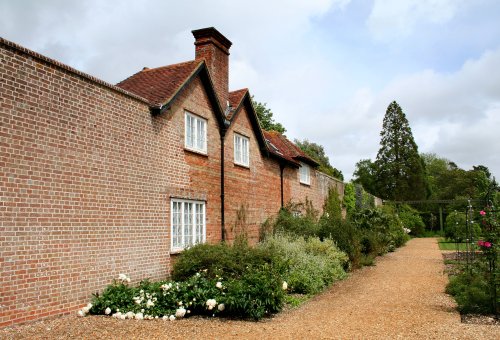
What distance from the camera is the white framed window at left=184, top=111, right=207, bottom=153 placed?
1289cm

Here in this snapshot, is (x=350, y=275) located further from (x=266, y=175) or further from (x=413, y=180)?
(x=413, y=180)

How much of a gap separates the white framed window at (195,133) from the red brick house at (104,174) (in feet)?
0.12

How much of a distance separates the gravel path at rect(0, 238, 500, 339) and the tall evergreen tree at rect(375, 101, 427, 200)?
127 ft

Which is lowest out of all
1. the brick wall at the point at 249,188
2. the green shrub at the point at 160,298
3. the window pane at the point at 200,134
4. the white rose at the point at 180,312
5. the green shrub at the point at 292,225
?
the white rose at the point at 180,312

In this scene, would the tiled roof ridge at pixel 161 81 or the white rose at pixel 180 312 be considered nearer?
the white rose at pixel 180 312

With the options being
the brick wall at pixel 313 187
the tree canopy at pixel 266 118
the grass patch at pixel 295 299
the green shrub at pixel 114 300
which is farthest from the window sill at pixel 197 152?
the tree canopy at pixel 266 118

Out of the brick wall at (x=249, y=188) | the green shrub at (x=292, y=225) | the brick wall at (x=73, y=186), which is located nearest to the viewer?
the brick wall at (x=73, y=186)

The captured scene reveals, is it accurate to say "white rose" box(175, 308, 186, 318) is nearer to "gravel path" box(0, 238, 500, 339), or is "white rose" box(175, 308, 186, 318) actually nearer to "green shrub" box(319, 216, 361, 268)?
"gravel path" box(0, 238, 500, 339)

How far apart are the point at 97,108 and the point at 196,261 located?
4267 mm

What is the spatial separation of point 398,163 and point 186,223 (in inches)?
1591

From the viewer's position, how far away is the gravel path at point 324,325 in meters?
6.99

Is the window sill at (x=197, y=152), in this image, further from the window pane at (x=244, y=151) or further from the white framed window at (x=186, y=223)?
the window pane at (x=244, y=151)

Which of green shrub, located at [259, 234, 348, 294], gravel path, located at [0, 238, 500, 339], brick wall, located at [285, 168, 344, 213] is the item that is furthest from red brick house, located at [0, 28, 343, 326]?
brick wall, located at [285, 168, 344, 213]

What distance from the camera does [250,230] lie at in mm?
16484
